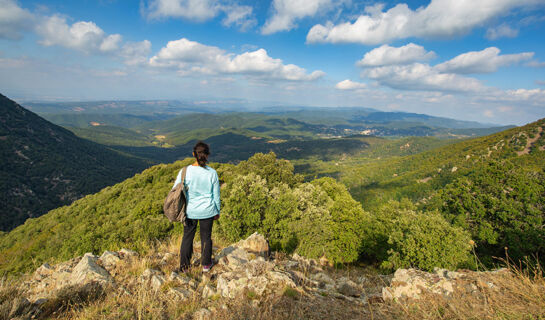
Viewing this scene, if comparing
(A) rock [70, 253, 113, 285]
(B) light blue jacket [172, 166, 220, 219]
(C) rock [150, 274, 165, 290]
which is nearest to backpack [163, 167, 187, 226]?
(B) light blue jacket [172, 166, 220, 219]

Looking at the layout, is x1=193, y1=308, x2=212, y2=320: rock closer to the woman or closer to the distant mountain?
the woman

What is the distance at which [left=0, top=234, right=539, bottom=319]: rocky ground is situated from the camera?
413 cm

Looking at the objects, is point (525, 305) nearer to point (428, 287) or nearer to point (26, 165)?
point (428, 287)

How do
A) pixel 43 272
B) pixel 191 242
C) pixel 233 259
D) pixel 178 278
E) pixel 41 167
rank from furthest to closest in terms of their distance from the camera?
1. pixel 41 167
2. pixel 233 259
3. pixel 43 272
4. pixel 191 242
5. pixel 178 278

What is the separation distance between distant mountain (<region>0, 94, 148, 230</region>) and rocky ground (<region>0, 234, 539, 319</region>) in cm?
10957

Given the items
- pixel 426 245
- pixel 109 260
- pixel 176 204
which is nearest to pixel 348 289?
pixel 176 204

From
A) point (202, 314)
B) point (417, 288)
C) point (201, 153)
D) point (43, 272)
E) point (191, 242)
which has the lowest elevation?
point (43, 272)

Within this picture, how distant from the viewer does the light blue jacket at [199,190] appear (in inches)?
232

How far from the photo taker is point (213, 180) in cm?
600

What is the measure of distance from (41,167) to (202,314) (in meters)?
160

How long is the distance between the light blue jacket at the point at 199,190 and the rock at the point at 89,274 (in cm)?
246

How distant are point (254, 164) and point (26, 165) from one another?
145m

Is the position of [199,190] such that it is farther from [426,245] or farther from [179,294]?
[426,245]

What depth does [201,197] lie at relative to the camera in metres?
5.95
